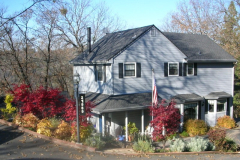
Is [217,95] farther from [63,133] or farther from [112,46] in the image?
[63,133]

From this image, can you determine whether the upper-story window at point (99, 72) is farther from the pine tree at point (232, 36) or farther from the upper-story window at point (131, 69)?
the pine tree at point (232, 36)

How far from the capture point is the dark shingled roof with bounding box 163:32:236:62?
64.7ft

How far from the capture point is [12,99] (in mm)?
17750

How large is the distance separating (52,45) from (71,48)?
177 inches

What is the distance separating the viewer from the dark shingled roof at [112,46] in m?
16.7

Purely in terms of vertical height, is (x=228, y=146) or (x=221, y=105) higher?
(x=221, y=105)

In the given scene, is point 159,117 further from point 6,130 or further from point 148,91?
point 6,130

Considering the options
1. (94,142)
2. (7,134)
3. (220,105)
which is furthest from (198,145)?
(7,134)

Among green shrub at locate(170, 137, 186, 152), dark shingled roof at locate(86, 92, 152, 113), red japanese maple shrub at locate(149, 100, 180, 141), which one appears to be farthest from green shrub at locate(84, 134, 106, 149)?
green shrub at locate(170, 137, 186, 152)

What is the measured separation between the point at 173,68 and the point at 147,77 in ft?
8.21

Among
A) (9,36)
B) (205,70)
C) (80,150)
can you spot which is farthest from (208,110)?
(9,36)

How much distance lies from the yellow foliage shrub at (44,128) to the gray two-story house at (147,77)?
116 inches

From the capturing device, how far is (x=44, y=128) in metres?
13.7

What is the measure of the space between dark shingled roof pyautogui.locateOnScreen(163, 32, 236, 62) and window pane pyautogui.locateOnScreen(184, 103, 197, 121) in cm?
357
